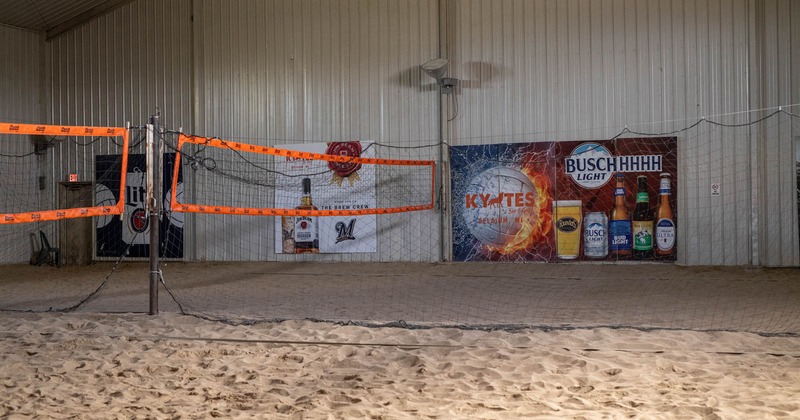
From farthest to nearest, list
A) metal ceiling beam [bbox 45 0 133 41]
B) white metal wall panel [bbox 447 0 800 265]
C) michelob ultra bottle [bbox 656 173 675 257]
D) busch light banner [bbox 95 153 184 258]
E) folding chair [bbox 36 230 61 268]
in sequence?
metal ceiling beam [bbox 45 0 133 41] < busch light banner [bbox 95 153 184 258] < folding chair [bbox 36 230 61 268] < michelob ultra bottle [bbox 656 173 675 257] < white metal wall panel [bbox 447 0 800 265]

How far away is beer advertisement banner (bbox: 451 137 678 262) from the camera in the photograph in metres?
11.8

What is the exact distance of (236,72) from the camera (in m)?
14.3

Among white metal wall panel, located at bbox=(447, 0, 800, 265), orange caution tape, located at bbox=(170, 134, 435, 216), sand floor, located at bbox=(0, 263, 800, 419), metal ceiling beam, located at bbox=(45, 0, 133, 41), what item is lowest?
sand floor, located at bbox=(0, 263, 800, 419)

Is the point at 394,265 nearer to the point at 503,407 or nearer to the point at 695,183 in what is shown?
the point at 695,183

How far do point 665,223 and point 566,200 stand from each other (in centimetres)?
181

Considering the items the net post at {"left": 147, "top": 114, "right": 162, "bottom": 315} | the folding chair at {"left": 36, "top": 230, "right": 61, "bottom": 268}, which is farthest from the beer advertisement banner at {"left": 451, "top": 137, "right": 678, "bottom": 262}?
the folding chair at {"left": 36, "top": 230, "right": 61, "bottom": 268}

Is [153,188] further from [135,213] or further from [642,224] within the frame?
[135,213]

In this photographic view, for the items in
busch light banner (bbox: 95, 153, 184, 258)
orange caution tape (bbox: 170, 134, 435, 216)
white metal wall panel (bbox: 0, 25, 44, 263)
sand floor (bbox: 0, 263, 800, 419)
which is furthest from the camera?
white metal wall panel (bbox: 0, 25, 44, 263)

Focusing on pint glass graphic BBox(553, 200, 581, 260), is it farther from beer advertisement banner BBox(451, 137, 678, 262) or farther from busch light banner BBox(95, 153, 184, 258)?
busch light banner BBox(95, 153, 184, 258)

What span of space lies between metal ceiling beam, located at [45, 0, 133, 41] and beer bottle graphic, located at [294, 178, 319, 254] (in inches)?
253

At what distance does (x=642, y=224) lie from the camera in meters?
11.9

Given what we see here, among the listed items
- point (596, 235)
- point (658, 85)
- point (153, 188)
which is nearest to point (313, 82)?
point (596, 235)

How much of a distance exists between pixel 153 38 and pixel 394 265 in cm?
782

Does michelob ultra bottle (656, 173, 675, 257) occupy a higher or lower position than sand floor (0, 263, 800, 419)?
higher
